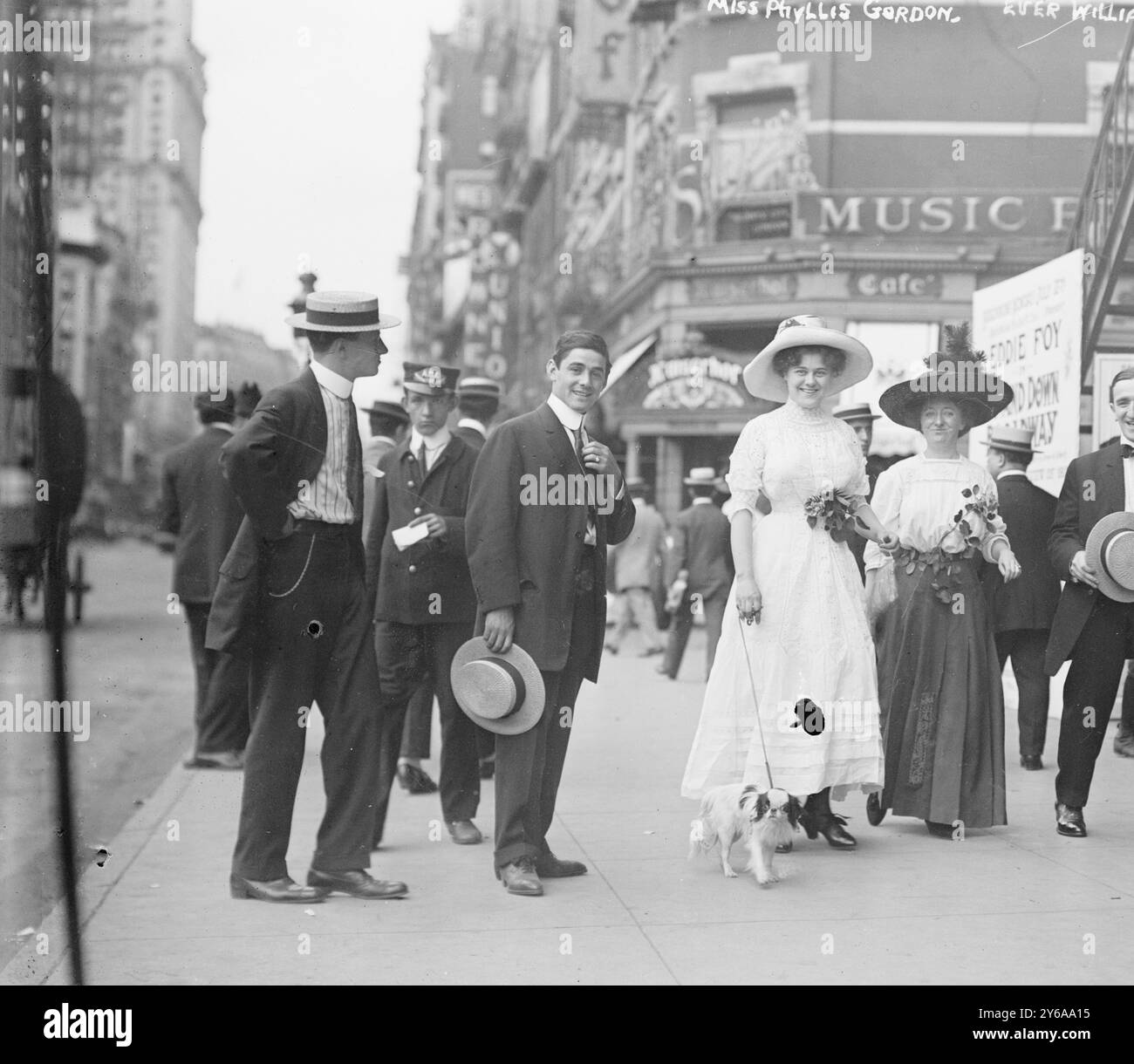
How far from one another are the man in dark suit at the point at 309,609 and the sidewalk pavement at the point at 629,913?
0.69 ft

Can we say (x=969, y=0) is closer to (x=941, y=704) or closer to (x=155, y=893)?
(x=941, y=704)

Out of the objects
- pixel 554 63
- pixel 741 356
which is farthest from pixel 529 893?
pixel 554 63

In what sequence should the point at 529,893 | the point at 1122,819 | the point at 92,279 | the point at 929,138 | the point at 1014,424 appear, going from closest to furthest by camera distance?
1. the point at 92,279
2. the point at 529,893
3. the point at 1122,819
4. the point at 1014,424
5. the point at 929,138

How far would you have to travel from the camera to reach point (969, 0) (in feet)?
62.2

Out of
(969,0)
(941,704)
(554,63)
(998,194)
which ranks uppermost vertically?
(554,63)

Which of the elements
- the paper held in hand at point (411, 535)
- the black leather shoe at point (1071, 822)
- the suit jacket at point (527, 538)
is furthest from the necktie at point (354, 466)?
the black leather shoe at point (1071, 822)

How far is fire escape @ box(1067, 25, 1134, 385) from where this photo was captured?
9375 mm

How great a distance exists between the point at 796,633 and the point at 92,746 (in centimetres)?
548

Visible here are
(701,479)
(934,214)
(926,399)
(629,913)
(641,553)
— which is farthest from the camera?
(934,214)

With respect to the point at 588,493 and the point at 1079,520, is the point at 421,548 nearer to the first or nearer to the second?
the point at 588,493

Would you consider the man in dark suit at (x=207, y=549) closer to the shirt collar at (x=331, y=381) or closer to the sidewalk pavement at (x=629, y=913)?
the sidewalk pavement at (x=629, y=913)

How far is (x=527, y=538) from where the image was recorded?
5.45 m

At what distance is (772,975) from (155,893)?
2.19m

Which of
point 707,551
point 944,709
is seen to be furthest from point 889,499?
point 707,551
